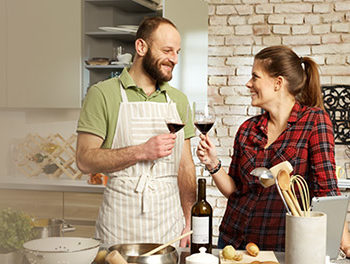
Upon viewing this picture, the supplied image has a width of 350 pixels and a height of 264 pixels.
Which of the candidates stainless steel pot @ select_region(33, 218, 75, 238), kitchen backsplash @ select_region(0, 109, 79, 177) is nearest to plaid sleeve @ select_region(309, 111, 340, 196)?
stainless steel pot @ select_region(33, 218, 75, 238)

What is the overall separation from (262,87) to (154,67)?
48cm

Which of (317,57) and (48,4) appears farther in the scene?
(317,57)

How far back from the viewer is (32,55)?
18.0 inches

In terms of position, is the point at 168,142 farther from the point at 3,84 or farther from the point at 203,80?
the point at 203,80

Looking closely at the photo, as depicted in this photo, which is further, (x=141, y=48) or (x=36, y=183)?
(x=141, y=48)

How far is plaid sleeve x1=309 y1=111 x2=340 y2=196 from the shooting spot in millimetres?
1858

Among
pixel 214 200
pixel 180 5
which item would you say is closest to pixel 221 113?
pixel 214 200

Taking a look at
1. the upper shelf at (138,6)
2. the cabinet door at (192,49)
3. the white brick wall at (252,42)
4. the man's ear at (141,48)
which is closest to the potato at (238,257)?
the man's ear at (141,48)

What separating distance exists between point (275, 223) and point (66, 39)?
5.12 ft

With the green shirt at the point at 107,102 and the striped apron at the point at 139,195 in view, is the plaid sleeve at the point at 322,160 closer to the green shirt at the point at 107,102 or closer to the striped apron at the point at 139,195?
the green shirt at the point at 107,102

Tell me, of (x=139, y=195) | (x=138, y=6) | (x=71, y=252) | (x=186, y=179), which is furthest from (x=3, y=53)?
(x=138, y=6)

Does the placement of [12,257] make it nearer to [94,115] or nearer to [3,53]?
[3,53]

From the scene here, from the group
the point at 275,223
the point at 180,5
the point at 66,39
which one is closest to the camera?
the point at 66,39

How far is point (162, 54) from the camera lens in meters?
2.15
